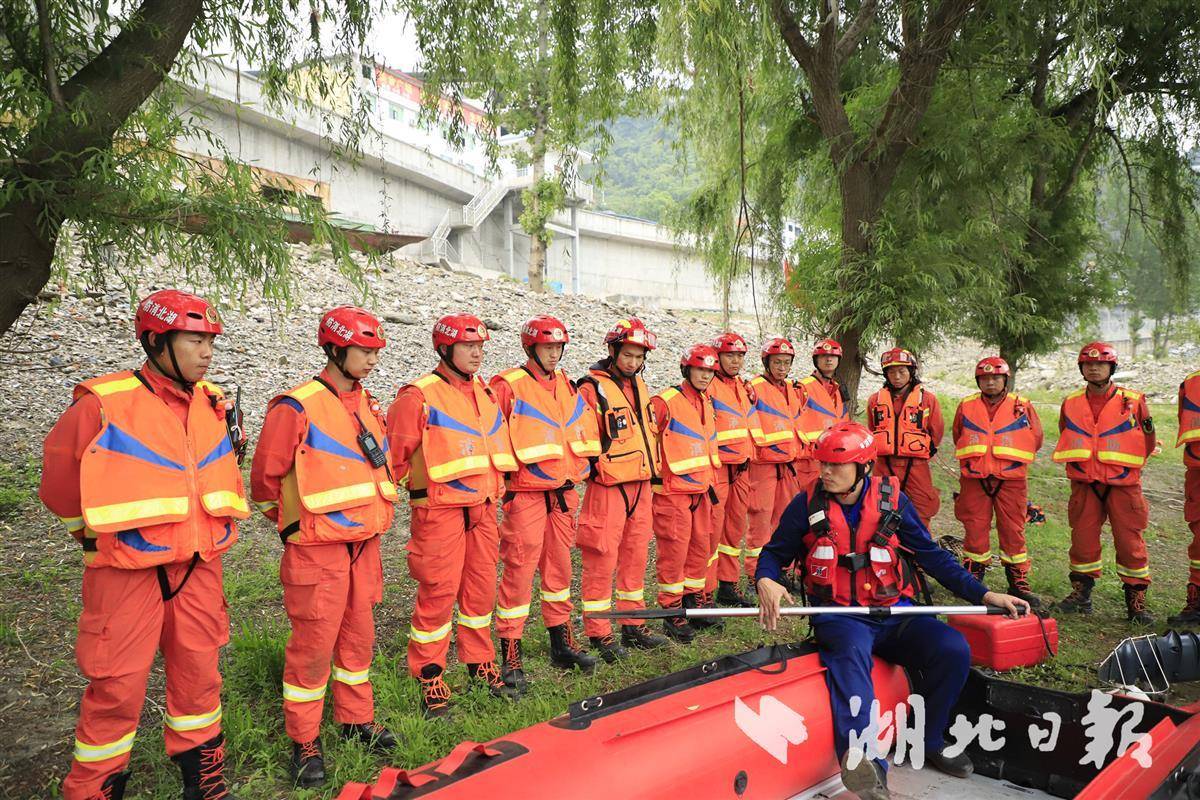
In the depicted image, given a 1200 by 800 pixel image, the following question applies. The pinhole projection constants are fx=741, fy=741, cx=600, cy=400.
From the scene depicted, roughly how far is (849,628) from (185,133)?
166 inches

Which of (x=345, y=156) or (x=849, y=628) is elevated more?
(x=345, y=156)

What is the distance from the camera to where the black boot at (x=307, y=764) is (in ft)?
12.0

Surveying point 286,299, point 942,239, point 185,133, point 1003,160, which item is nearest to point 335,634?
point 286,299

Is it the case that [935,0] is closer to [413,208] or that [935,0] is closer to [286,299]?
[286,299]

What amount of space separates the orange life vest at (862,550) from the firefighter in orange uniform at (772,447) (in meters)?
2.64

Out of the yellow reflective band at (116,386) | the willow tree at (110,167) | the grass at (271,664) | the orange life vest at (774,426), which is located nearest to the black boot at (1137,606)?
the grass at (271,664)

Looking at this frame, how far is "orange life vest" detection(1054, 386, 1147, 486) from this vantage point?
20.3ft

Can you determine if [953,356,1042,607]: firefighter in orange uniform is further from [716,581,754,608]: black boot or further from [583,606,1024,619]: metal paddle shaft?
[583,606,1024,619]: metal paddle shaft

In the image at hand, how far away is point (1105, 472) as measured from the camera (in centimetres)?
625

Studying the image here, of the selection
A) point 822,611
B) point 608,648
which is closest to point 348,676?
point 608,648

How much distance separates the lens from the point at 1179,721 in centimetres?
335

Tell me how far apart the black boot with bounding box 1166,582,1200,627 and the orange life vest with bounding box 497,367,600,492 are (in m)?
5.13

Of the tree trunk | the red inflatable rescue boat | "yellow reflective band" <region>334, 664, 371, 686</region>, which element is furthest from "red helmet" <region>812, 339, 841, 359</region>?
the tree trunk

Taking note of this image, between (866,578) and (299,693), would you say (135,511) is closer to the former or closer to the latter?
(299,693)
